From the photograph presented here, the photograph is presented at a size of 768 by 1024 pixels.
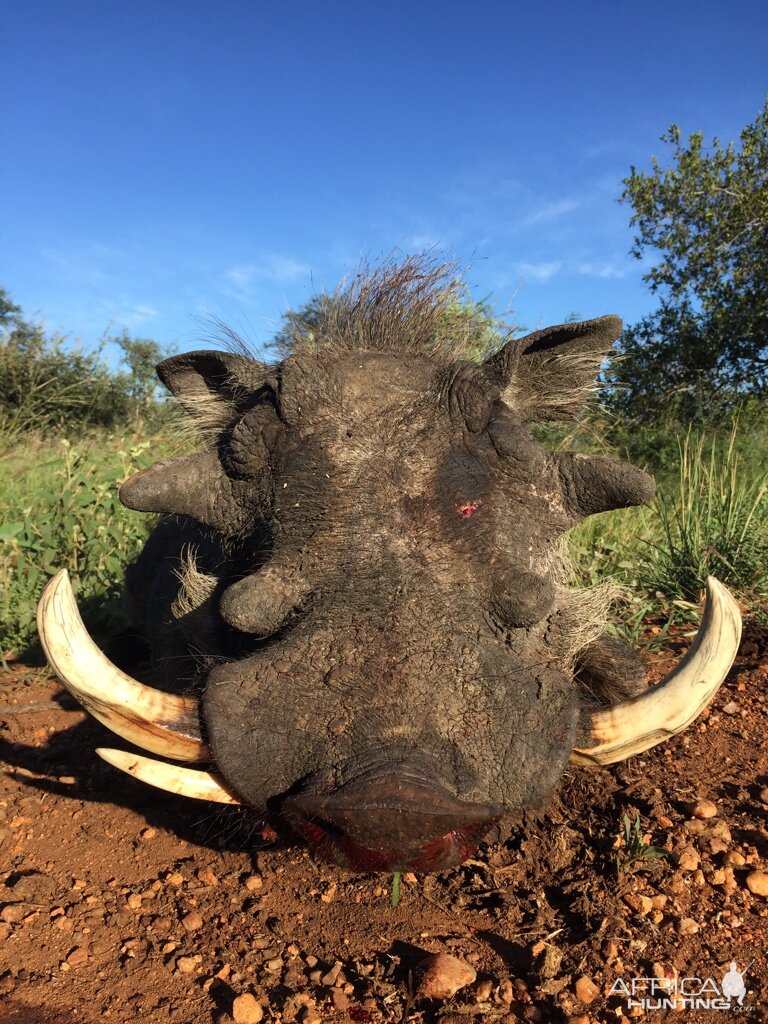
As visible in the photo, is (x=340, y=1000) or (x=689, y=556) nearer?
(x=340, y=1000)

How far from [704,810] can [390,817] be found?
4.70 feet

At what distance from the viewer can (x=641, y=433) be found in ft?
35.4

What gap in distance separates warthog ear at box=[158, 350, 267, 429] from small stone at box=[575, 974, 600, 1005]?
1.97 meters

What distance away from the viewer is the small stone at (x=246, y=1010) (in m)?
1.66

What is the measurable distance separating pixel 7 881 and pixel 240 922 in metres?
0.76

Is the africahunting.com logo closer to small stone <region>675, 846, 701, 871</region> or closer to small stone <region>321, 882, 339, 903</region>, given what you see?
small stone <region>675, 846, 701, 871</region>

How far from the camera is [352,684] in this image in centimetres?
163

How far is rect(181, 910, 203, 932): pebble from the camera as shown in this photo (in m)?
2.00

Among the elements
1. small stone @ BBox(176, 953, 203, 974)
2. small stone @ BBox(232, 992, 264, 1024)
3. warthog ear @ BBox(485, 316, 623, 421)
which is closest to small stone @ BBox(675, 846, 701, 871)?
small stone @ BBox(232, 992, 264, 1024)

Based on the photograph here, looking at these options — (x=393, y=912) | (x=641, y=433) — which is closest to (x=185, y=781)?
(x=393, y=912)

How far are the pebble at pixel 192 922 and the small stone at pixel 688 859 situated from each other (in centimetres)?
131

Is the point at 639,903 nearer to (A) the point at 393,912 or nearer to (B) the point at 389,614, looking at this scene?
(A) the point at 393,912

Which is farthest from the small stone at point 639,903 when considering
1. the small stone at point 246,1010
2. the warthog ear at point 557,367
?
the warthog ear at point 557,367

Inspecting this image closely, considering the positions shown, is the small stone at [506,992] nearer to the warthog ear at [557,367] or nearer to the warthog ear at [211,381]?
the warthog ear at [557,367]
